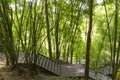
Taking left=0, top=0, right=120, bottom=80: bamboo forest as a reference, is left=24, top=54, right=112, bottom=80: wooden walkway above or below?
below

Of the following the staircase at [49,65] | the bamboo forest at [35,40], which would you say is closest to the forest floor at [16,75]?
the bamboo forest at [35,40]

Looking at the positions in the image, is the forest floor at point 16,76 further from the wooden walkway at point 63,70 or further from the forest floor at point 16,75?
the wooden walkway at point 63,70

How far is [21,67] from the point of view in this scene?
6820mm

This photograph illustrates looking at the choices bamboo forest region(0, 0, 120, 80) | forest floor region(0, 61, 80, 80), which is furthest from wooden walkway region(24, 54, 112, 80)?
forest floor region(0, 61, 80, 80)

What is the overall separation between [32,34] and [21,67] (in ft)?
3.87

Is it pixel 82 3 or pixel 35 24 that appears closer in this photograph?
pixel 35 24

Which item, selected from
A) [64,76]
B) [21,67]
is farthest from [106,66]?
[21,67]

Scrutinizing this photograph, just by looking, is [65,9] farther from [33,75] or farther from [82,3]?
[33,75]

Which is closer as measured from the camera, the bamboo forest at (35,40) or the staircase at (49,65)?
the bamboo forest at (35,40)

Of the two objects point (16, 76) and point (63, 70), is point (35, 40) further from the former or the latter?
point (63, 70)

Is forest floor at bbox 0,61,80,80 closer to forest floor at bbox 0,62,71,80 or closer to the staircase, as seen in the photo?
forest floor at bbox 0,62,71,80

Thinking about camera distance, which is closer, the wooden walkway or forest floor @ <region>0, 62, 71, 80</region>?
forest floor @ <region>0, 62, 71, 80</region>

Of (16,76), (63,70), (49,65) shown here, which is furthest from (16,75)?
(63,70)

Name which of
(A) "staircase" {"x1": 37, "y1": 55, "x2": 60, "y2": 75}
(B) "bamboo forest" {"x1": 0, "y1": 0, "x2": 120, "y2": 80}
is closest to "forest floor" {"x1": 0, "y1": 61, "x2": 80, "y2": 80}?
(B) "bamboo forest" {"x1": 0, "y1": 0, "x2": 120, "y2": 80}
